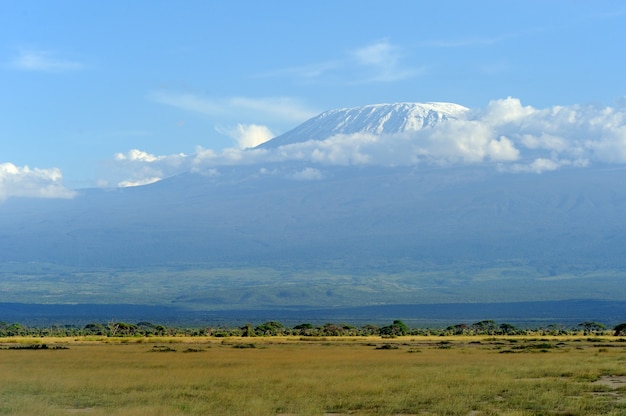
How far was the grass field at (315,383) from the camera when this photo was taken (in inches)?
896

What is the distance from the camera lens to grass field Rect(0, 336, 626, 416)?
896 inches

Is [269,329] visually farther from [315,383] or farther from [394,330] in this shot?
[315,383]

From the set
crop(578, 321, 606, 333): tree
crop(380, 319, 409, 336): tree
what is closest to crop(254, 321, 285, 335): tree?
crop(380, 319, 409, 336): tree

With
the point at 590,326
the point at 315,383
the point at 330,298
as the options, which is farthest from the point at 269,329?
the point at 330,298

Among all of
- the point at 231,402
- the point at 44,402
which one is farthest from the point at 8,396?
the point at 231,402

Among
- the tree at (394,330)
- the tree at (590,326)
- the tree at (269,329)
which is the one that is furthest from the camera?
the tree at (590,326)

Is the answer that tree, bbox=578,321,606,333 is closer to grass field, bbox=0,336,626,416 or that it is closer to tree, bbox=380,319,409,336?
tree, bbox=380,319,409,336

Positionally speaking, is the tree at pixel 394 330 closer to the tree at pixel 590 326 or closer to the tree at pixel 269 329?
the tree at pixel 269 329

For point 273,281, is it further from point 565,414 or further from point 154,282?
point 565,414

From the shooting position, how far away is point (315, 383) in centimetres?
2741

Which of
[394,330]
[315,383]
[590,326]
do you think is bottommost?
[315,383]

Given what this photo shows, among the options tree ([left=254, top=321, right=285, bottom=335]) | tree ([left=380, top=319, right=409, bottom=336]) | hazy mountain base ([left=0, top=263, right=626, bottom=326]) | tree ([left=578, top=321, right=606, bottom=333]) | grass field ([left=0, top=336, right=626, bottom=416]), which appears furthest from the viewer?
hazy mountain base ([left=0, top=263, right=626, bottom=326])

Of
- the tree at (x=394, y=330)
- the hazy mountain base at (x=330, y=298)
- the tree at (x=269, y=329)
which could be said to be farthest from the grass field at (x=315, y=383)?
the hazy mountain base at (x=330, y=298)

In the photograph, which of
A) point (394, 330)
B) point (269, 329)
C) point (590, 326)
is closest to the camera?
point (394, 330)
